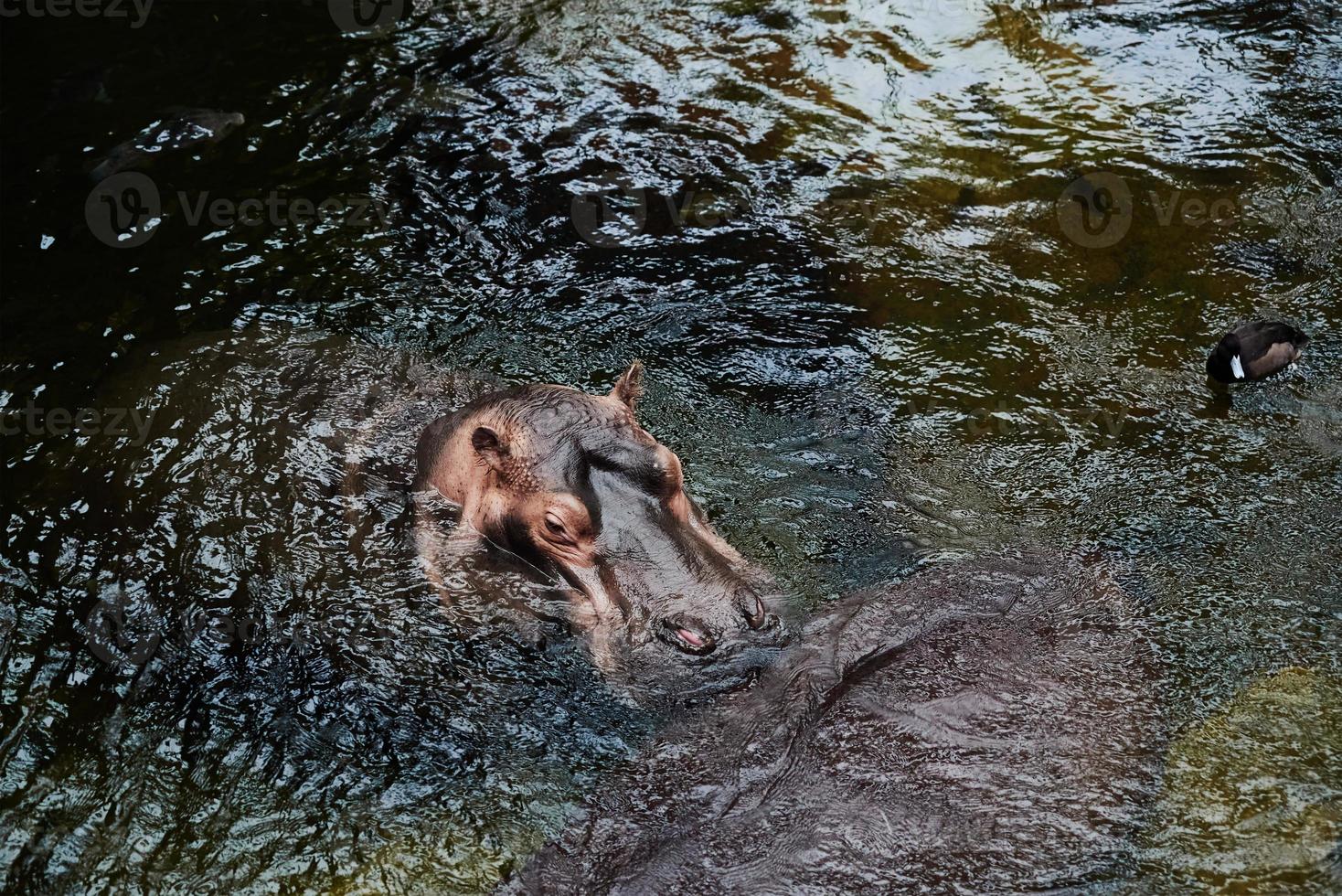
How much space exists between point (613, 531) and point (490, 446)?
0.80m

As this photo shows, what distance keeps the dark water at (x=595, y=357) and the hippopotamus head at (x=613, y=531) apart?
299 mm

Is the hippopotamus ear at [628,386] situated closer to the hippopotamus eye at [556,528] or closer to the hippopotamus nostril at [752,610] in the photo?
the hippopotamus eye at [556,528]

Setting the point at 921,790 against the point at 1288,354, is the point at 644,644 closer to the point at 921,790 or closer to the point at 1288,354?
the point at 921,790

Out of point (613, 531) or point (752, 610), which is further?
point (613, 531)

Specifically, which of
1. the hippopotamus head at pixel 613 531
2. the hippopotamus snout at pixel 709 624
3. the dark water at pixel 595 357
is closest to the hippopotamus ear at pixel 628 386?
the hippopotamus head at pixel 613 531

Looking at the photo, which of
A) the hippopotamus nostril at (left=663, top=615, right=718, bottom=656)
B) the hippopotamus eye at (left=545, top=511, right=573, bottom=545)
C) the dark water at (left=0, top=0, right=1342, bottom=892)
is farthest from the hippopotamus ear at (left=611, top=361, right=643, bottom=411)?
the hippopotamus nostril at (left=663, top=615, right=718, bottom=656)

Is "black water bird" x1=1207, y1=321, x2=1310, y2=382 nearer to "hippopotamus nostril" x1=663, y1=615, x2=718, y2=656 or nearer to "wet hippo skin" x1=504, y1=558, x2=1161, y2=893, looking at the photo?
"wet hippo skin" x1=504, y1=558, x2=1161, y2=893

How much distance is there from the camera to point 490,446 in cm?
574

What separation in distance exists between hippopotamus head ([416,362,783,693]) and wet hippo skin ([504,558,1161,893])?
0.89 ft

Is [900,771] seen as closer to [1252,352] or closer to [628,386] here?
[628,386]

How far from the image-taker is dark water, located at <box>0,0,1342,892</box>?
498cm

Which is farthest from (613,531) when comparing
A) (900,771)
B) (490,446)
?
(900,771)

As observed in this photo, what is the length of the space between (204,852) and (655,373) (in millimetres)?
3647

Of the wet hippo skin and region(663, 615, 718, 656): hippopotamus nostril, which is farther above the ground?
region(663, 615, 718, 656): hippopotamus nostril
